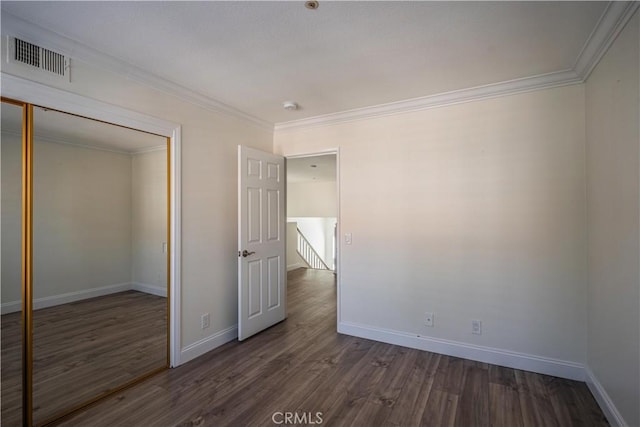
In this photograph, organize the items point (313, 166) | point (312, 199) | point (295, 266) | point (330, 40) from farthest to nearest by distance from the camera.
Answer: point (312, 199) < point (295, 266) < point (313, 166) < point (330, 40)

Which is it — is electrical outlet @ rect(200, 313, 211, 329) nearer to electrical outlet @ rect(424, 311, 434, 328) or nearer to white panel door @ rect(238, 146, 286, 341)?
white panel door @ rect(238, 146, 286, 341)

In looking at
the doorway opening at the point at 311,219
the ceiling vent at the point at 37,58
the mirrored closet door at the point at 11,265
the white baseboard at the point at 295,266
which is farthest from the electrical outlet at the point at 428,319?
the white baseboard at the point at 295,266

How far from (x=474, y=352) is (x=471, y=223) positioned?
1.23 meters

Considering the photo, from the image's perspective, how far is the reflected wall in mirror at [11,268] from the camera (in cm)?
183

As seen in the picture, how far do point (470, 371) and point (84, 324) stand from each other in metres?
3.26

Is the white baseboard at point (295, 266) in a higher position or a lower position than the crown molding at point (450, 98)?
lower

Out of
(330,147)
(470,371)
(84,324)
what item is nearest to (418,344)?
(470,371)

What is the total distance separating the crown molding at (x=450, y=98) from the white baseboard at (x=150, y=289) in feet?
7.82

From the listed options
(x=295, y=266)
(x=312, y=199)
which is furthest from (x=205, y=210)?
(x=312, y=199)

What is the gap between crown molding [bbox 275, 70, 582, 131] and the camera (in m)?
2.51

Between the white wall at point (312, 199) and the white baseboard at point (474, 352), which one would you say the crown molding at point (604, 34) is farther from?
the white wall at point (312, 199)

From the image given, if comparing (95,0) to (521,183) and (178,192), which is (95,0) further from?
(521,183)

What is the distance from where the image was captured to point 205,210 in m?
3.04

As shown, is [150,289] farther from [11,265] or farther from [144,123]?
[144,123]
